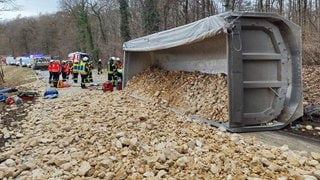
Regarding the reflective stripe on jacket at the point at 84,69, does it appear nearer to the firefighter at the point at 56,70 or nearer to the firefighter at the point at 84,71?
the firefighter at the point at 84,71

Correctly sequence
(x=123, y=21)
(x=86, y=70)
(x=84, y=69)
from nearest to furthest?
(x=84, y=69), (x=86, y=70), (x=123, y=21)

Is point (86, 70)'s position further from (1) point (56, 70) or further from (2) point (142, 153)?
(2) point (142, 153)

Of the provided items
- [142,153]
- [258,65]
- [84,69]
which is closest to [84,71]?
[84,69]

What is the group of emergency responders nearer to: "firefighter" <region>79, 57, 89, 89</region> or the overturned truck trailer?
"firefighter" <region>79, 57, 89, 89</region>

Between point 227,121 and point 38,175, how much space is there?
319cm

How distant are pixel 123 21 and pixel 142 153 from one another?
67.7 feet

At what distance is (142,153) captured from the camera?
4500mm

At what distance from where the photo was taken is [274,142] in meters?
5.25

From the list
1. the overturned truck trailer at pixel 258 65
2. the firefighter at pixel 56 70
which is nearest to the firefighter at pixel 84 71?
the firefighter at pixel 56 70

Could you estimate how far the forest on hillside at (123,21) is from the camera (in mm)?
19219

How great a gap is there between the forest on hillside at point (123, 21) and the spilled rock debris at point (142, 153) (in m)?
10.9

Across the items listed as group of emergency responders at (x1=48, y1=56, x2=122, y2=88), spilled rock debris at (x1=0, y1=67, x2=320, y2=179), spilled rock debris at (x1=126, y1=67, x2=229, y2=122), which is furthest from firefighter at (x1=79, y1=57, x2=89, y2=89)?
spilled rock debris at (x1=0, y1=67, x2=320, y2=179)

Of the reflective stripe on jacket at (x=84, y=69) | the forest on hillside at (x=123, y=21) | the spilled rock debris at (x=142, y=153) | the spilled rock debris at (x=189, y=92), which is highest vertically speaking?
the forest on hillside at (x=123, y=21)

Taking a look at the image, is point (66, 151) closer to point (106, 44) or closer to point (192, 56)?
point (192, 56)
